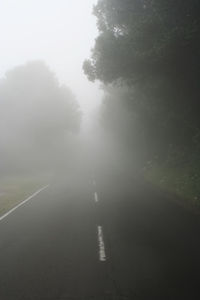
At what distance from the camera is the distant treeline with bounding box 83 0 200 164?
16953 millimetres

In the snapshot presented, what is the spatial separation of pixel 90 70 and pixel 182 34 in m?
7.40

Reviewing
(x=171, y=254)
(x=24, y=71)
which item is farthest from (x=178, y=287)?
(x=24, y=71)

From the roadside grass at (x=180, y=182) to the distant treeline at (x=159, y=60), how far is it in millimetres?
Result: 1035

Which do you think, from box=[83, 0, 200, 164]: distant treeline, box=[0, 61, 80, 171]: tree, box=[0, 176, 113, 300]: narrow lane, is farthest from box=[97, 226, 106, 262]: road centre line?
box=[0, 61, 80, 171]: tree

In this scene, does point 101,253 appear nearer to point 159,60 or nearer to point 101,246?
point 101,246

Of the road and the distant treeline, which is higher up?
the distant treeline

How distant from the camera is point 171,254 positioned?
862 cm

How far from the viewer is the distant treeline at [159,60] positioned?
667 inches

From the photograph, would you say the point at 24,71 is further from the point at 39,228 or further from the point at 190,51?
the point at 39,228

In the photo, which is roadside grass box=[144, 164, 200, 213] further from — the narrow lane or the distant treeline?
the narrow lane

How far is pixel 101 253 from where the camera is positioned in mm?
9008

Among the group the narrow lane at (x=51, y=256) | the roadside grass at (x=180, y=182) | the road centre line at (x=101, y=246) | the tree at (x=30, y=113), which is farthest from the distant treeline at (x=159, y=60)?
the tree at (x=30, y=113)

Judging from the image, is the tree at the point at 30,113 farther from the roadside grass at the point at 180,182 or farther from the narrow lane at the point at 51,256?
the narrow lane at the point at 51,256

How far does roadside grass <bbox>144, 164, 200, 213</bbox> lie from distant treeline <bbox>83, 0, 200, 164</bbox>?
3.40 feet
